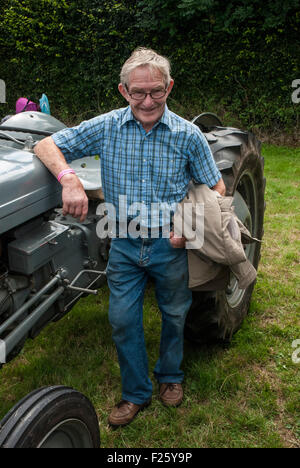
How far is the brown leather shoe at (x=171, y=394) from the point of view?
2.18m

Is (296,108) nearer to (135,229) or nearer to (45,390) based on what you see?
(135,229)

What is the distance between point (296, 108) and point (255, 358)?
5.72 m

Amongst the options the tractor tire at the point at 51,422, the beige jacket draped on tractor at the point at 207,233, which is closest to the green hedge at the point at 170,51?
the beige jacket draped on tractor at the point at 207,233

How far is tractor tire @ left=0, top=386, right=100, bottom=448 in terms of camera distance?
4.55 feet

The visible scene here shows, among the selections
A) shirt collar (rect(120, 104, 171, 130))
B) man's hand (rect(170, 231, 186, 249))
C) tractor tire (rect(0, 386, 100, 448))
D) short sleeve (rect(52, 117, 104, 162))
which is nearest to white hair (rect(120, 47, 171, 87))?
shirt collar (rect(120, 104, 171, 130))

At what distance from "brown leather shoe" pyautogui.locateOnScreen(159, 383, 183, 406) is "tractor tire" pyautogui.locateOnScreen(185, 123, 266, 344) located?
0.33 metres

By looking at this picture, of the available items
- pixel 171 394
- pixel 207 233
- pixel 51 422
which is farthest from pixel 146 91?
pixel 171 394

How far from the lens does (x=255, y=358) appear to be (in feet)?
8.18

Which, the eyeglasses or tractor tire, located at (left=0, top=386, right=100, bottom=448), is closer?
tractor tire, located at (left=0, top=386, right=100, bottom=448)

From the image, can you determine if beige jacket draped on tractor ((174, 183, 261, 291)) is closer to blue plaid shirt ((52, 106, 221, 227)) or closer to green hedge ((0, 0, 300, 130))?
blue plaid shirt ((52, 106, 221, 227))

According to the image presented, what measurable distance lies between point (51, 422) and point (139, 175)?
957 millimetres

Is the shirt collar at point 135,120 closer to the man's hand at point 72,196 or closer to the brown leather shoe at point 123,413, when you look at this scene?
the man's hand at point 72,196

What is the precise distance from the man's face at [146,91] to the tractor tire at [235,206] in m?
0.62

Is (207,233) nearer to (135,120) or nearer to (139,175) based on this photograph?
(139,175)
